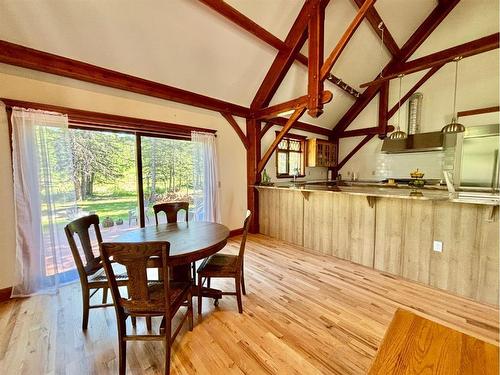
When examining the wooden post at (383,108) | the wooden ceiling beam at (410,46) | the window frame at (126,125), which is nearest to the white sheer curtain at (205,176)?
the window frame at (126,125)

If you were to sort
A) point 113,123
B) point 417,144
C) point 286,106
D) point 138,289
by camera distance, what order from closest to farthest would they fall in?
point 138,289 → point 113,123 → point 286,106 → point 417,144

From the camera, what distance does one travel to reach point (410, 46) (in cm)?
461

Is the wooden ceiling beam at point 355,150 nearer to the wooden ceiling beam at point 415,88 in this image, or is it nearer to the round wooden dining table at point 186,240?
the wooden ceiling beam at point 415,88

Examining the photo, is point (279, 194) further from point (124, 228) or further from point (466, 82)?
point (466, 82)

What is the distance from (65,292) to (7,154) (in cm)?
159

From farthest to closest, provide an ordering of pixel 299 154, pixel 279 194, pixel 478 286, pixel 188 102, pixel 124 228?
1. pixel 299 154
2. pixel 279 194
3. pixel 188 102
4. pixel 124 228
5. pixel 478 286

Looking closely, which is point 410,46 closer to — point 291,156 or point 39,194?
point 291,156

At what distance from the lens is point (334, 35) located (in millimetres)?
3656

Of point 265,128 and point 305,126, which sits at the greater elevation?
point 305,126

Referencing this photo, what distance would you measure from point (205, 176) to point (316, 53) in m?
2.53

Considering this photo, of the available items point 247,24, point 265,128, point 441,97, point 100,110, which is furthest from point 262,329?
point 441,97

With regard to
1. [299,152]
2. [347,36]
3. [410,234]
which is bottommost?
[410,234]

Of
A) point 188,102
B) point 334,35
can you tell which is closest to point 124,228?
point 188,102

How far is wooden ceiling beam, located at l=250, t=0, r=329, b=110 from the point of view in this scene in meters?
3.12
